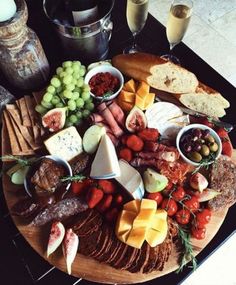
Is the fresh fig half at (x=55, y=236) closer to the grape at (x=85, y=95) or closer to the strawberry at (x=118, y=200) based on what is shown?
the strawberry at (x=118, y=200)

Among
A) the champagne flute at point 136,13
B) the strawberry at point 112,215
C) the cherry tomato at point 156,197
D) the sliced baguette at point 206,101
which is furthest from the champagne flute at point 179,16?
the strawberry at point 112,215

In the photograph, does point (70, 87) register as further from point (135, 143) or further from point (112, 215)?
point (112, 215)

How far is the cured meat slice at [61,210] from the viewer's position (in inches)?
50.4

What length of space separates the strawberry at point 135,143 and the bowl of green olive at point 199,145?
6.2 inches

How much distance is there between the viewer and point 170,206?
50.6 inches

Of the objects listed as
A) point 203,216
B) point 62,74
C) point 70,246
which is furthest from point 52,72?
point 203,216

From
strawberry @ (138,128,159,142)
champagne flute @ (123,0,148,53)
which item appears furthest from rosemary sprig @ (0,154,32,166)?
champagne flute @ (123,0,148,53)

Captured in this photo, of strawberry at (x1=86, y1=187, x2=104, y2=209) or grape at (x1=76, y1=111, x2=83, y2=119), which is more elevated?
grape at (x1=76, y1=111, x2=83, y2=119)

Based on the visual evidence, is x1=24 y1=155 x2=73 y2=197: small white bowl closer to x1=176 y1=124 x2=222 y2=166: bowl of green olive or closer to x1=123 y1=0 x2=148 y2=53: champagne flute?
x1=176 y1=124 x2=222 y2=166: bowl of green olive

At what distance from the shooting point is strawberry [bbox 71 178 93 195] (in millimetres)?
1333

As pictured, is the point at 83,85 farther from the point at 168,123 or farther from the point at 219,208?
the point at 219,208

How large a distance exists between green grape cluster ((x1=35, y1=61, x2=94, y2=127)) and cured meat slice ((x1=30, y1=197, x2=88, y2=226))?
348mm

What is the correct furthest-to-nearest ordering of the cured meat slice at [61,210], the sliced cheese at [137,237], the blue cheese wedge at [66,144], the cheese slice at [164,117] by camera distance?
the cheese slice at [164,117], the blue cheese wedge at [66,144], the cured meat slice at [61,210], the sliced cheese at [137,237]

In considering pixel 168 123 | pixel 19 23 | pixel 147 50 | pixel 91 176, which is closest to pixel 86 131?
pixel 91 176
